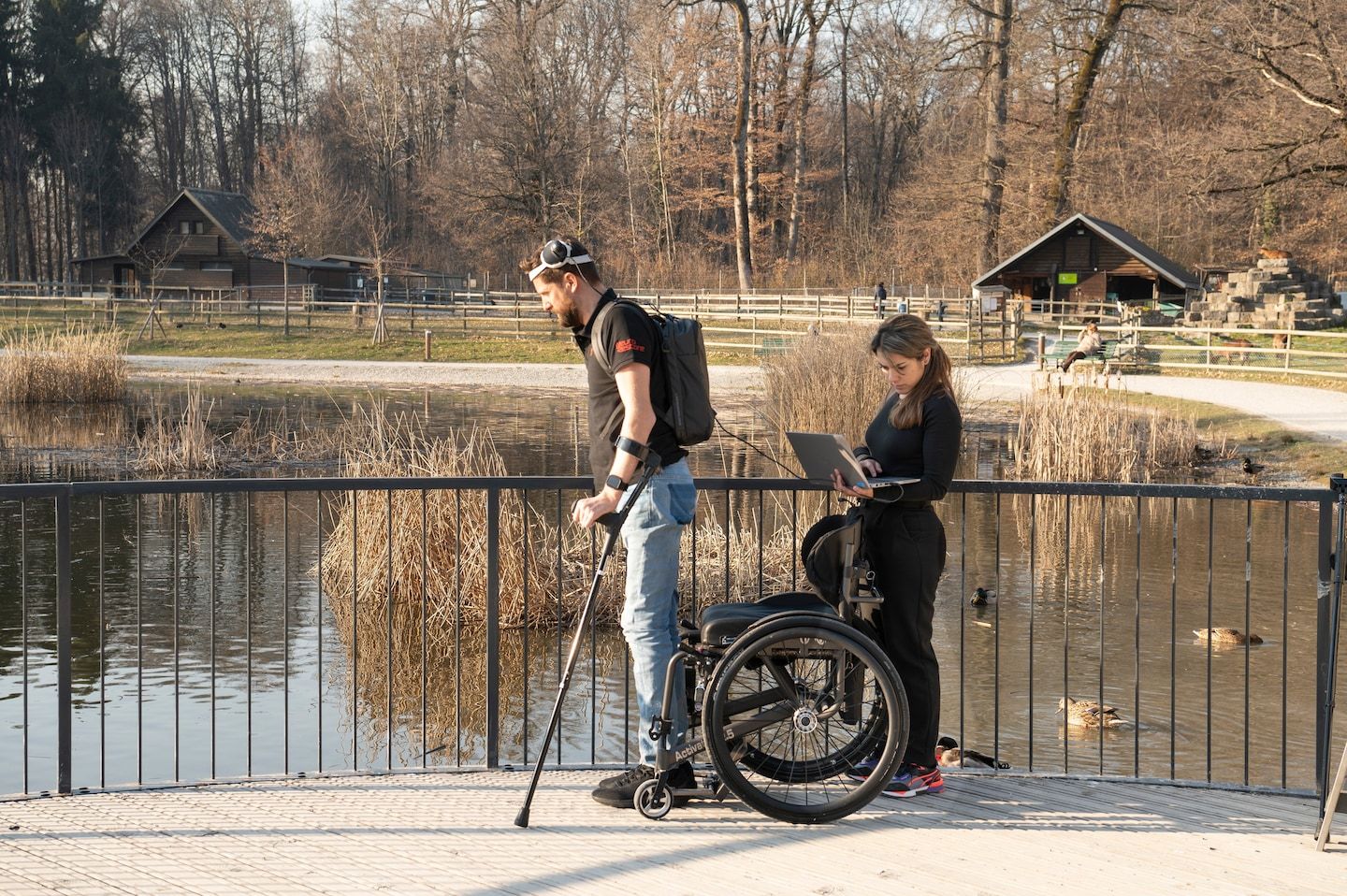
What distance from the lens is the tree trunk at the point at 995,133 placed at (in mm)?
47906

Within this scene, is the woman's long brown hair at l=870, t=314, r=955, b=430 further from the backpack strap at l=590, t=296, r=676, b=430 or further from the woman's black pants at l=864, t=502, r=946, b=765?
the backpack strap at l=590, t=296, r=676, b=430

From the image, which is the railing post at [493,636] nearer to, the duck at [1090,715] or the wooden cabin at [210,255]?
the duck at [1090,715]

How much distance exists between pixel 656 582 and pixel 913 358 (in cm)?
118

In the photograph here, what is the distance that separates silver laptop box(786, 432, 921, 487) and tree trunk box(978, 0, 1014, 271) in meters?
43.7

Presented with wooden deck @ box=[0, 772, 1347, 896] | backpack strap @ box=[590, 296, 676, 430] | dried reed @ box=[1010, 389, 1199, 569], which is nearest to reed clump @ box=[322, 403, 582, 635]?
wooden deck @ box=[0, 772, 1347, 896]

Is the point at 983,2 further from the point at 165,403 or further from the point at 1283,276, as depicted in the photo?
the point at 165,403

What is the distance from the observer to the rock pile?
131 feet

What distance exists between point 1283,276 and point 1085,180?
11.8 meters

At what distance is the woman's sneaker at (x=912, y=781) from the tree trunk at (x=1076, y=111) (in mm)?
44975

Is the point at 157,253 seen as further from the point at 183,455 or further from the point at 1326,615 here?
the point at 1326,615

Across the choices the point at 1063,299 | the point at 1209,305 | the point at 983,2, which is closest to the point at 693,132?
the point at 983,2

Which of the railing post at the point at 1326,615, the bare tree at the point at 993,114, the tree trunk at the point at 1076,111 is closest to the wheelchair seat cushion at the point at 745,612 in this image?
the railing post at the point at 1326,615

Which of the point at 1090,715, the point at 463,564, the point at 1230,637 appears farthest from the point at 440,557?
the point at 1230,637

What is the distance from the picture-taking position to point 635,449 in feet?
15.4
